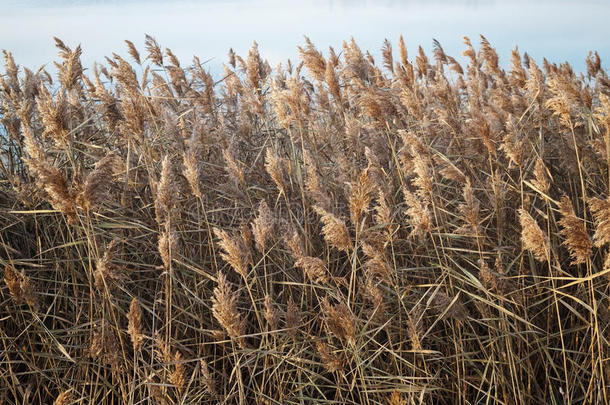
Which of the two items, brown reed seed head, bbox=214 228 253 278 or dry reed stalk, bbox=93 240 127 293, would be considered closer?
brown reed seed head, bbox=214 228 253 278

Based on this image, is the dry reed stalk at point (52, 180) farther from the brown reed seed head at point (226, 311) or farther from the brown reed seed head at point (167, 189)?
the brown reed seed head at point (226, 311)

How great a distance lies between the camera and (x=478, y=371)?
2.55 metres

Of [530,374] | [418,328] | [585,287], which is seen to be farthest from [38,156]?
[585,287]

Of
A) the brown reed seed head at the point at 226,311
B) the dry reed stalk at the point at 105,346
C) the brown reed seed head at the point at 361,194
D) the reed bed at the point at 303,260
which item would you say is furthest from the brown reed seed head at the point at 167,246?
the brown reed seed head at the point at 361,194

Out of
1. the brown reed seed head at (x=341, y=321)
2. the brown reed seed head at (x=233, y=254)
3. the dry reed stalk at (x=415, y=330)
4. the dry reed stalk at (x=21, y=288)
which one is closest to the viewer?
the brown reed seed head at (x=341, y=321)

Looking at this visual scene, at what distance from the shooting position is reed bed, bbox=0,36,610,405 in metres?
2.38

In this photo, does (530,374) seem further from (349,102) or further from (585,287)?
(349,102)

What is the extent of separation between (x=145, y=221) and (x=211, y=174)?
506mm

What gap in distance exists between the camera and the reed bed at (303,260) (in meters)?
2.38

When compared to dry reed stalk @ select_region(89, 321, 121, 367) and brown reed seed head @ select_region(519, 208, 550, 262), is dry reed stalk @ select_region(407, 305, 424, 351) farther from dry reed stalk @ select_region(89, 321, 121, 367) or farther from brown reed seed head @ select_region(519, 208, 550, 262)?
dry reed stalk @ select_region(89, 321, 121, 367)

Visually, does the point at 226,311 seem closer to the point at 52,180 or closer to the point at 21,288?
the point at 52,180

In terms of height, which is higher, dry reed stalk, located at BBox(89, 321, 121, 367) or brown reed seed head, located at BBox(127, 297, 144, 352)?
brown reed seed head, located at BBox(127, 297, 144, 352)

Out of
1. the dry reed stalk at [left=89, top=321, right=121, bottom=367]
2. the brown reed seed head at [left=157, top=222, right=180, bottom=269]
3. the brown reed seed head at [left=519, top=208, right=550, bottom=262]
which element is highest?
the brown reed seed head at [left=519, top=208, right=550, bottom=262]

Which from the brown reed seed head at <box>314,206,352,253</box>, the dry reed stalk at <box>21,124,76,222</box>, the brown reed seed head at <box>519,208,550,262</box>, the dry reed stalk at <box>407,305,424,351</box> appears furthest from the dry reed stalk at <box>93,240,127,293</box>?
the brown reed seed head at <box>519,208,550,262</box>
